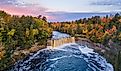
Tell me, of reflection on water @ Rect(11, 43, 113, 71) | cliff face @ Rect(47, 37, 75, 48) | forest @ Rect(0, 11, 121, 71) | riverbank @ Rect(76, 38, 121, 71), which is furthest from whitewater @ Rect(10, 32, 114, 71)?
forest @ Rect(0, 11, 121, 71)

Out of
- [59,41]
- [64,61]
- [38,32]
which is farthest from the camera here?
[59,41]

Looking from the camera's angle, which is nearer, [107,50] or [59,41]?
[107,50]

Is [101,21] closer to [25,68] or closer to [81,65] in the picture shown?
[81,65]

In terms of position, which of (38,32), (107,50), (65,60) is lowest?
(65,60)

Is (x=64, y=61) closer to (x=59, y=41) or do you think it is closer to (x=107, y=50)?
(x=107, y=50)

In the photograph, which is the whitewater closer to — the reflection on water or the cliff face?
the reflection on water

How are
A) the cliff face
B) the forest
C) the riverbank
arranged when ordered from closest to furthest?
the riverbank → the forest → the cliff face

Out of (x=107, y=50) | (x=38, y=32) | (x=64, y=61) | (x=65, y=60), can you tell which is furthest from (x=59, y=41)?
(x=64, y=61)

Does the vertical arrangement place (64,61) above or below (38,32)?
below
